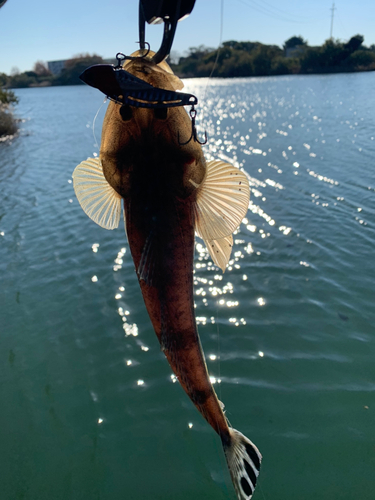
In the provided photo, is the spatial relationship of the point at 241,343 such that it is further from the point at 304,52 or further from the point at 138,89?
the point at 304,52

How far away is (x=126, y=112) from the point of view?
188 centimetres

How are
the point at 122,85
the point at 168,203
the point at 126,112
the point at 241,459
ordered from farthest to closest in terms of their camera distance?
the point at 241,459 → the point at 168,203 → the point at 126,112 → the point at 122,85

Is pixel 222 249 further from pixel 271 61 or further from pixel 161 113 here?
pixel 271 61

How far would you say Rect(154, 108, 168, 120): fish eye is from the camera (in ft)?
6.15

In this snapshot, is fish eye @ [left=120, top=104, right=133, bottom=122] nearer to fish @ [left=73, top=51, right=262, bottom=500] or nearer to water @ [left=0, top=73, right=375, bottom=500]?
fish @ [left=73, top=51, right=262, bottom=500]

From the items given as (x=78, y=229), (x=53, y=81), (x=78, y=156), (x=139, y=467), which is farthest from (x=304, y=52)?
(x=139, y=467)

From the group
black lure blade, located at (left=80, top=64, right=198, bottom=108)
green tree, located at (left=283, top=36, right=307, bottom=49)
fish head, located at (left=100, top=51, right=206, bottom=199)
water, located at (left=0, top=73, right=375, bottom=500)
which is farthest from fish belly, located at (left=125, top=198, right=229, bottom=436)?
green tree, located at (left=283, top=36, right=307, bottom=49)

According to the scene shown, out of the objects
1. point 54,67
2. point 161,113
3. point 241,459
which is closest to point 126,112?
point 161,113

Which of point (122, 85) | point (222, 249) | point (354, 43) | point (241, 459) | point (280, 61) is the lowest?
point (241, 459)

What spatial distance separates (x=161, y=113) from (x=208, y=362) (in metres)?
4.50

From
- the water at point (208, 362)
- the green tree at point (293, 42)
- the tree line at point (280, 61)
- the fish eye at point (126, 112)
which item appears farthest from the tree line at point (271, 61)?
the fish eye at point (126, 112)

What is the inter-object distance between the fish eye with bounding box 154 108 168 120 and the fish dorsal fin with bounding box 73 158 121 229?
1.57 feet

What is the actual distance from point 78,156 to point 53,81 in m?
98.5

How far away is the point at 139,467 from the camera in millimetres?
4184
